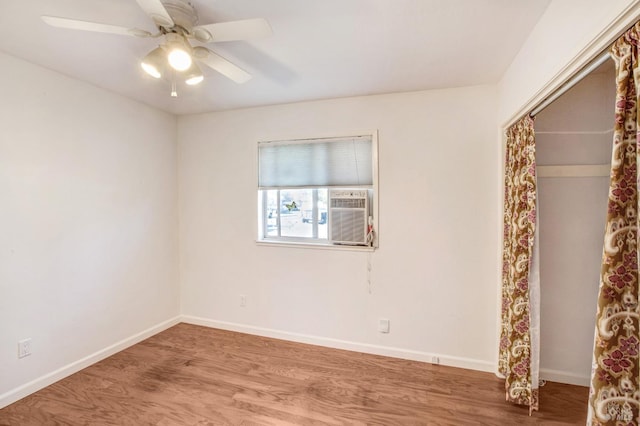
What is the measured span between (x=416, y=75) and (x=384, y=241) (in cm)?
145

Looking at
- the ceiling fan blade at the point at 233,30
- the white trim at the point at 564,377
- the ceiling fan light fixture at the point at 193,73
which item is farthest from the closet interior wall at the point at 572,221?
the ceiling fan light fixture at the point at 193,73

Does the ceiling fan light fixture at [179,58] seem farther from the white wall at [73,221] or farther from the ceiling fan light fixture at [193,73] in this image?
the white wall at [73,221]

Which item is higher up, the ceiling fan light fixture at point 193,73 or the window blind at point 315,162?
the ceiling fan light fixture at point 193,73

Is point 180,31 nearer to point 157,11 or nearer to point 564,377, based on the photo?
point 157,11

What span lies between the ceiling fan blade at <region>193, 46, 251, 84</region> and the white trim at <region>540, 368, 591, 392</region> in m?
3.19

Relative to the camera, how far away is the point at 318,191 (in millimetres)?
3043

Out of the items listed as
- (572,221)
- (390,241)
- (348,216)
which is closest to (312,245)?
(348,216)

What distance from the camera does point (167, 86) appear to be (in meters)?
2.61

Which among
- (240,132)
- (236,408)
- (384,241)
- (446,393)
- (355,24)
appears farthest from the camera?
(240,132)

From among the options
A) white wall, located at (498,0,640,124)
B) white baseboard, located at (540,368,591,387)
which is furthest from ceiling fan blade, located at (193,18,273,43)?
white baseboard, located at (540,368,591,387)

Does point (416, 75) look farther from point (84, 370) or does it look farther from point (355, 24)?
point (84, 370)

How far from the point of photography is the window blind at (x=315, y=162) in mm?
2834

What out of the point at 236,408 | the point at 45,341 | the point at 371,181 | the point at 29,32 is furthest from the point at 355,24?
the point at 45,341

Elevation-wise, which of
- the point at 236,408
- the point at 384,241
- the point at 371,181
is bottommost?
the point at 236,408
